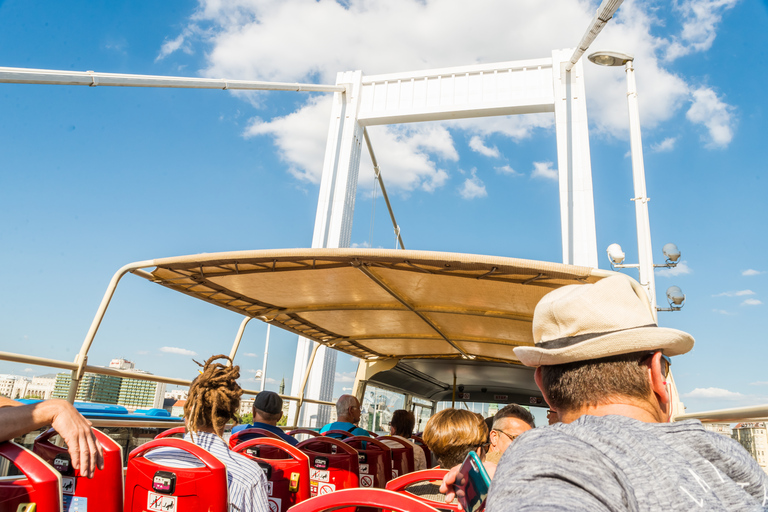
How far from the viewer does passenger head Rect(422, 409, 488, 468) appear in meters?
2.75

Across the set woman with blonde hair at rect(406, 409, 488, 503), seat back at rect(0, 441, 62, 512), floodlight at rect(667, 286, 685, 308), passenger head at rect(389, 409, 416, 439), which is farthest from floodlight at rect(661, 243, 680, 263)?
seat back at rect(0, 441, 62, 512)

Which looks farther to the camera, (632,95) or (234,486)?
(632,95)

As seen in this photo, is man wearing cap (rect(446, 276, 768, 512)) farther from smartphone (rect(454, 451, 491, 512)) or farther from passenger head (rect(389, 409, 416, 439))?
passenger head (rect(389, 409, 416, 439))

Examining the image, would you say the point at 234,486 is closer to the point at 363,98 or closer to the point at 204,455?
the point at 204,455

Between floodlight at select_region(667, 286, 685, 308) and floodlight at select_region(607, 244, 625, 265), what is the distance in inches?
51.8

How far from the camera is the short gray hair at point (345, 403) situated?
20.1ft

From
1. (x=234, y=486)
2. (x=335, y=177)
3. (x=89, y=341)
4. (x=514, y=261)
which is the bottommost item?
(x=234, y=486)

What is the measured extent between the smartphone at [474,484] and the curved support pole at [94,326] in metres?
3.24

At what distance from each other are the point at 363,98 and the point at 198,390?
15.8 metres

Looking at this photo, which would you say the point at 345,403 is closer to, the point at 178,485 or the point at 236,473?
the point at 236,473

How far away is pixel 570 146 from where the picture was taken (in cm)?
1415

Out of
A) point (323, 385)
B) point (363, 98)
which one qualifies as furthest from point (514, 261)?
point (363, 98)

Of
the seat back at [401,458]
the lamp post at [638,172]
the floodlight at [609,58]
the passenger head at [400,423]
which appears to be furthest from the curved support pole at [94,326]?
the floodlight at [609,58]

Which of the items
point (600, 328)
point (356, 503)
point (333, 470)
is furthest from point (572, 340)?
point (333, 470)
